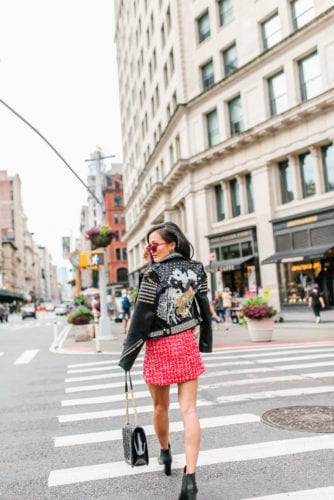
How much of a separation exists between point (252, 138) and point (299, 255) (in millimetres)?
7493

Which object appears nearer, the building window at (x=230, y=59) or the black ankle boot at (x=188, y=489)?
the black ankle boot at (x=188, y=489)

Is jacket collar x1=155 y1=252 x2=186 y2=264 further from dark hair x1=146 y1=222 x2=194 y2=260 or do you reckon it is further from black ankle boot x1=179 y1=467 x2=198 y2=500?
black ankle boot x1=179 y1=467 x2=198 y2=500

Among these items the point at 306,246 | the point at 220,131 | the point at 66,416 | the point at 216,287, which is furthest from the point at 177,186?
the point at 66,416

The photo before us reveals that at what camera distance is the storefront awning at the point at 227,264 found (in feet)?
91.1

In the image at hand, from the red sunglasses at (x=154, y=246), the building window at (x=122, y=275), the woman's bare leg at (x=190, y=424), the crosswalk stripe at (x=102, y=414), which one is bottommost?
the crosswalk stripe at (x=102, y=414)

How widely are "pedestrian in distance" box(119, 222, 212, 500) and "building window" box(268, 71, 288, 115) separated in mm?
23807

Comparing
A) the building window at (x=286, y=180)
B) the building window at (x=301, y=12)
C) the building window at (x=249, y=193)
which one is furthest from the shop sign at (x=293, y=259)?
the building window at (x=301, y=12)

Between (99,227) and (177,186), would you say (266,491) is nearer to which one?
(99,227)

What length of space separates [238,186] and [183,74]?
960 cm

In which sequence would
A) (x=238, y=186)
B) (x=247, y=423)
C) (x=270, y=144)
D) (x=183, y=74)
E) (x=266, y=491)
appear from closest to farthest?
1. (x=266, y=491)
2. (x=247, y=423)
3. (x=270, y=144)
4. (x=238, y=186)
5. (x=183, y=74)

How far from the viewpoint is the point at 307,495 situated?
3.61 metres

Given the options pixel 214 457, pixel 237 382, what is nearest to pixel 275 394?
pixel 237 382

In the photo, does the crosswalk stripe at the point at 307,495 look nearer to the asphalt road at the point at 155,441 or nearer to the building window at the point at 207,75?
the asphalt road at the point at 155,441

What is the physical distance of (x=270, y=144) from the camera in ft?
86.3
